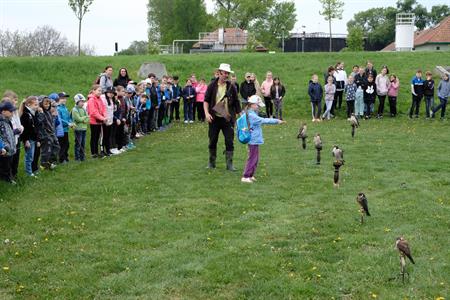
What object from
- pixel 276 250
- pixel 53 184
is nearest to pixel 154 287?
pixel 276 250

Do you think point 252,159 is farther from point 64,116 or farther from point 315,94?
point 315,94

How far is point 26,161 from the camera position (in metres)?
13.0

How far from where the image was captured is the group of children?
24.4 metres

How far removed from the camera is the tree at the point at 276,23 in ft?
248

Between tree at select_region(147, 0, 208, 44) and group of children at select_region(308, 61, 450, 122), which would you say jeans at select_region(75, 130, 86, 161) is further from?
tree at select_region(147, 0, 208, 44)

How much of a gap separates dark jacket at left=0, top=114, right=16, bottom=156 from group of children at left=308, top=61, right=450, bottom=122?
582 inches

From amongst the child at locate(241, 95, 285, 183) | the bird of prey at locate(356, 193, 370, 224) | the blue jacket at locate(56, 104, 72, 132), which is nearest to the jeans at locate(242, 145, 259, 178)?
the child at locate(241, 95, 285, 183)

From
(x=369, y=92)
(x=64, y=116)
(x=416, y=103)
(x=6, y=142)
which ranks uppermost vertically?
(x=369, y=92)

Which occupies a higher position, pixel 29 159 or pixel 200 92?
pixel 200 92

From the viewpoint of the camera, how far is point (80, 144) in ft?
50.2

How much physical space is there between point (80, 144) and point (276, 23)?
65940 mm

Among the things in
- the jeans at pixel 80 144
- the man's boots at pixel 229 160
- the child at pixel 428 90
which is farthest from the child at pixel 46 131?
the child at pixel 428 90

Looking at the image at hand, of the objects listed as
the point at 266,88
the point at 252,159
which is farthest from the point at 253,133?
the point at 266,88

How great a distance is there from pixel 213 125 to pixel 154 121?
8.78 metres
